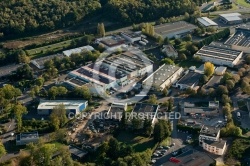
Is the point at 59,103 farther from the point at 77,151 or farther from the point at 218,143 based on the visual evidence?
the point at 218,143

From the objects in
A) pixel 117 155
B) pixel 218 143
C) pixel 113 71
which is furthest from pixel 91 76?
pixel 218 143

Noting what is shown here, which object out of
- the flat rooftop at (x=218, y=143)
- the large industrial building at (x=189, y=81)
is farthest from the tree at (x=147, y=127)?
the large industrial building at (x=189, y=81)

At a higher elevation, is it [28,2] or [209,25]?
[28,2]

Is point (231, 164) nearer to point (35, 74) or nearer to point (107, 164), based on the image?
point (107, 164)

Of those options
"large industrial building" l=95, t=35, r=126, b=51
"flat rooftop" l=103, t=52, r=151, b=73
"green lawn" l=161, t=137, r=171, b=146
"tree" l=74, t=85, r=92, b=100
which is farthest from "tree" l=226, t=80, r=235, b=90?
"large industrial building" l=95, t=35, r=126, b=51

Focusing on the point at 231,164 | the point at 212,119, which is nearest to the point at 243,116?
the point at 212,119

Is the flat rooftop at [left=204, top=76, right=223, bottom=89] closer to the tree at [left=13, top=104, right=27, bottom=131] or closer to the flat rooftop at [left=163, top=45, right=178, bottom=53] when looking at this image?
the flat rooftop at [left=163, top=45, right=178, bottom=53]
